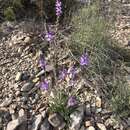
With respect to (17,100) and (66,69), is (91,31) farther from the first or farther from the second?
(17,100)

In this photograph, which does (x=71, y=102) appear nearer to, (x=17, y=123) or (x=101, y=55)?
(x=17, y=123)

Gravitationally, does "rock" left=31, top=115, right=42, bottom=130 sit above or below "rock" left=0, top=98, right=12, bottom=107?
below

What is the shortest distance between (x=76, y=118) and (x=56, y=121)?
0.18 meters

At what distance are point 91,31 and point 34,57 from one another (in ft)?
2.24

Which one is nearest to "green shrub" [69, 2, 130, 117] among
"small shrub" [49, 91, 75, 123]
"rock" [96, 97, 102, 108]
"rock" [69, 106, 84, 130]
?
"rock" [96, 97, 102, 108]

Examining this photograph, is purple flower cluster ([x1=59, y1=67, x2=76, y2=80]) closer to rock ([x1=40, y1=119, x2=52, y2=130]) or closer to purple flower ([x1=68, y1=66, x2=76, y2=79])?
purple flower ([x1=68, y1=66, x2=76, y2=79])

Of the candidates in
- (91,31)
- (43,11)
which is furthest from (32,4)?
(91,31)

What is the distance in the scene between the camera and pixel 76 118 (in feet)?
10.7

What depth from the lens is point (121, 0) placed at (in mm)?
5055

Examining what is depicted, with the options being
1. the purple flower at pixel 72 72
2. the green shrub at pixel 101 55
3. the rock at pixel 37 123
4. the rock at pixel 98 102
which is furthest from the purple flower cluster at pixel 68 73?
the rock at pixel 37 123

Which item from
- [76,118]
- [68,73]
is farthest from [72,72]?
[76,118]

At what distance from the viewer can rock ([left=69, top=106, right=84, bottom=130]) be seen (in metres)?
3.21

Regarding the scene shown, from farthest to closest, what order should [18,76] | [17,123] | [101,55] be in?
[101,55] → [18,76] → [17,123]

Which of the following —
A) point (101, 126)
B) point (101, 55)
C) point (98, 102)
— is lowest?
point (101, 126)
